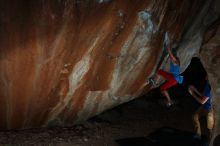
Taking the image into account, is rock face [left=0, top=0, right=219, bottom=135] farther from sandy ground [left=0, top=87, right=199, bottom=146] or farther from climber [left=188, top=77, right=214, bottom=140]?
climber [left=188, top=77, right=214, bottom=140]

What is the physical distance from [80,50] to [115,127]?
8.94 feet

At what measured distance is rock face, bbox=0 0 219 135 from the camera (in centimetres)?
602

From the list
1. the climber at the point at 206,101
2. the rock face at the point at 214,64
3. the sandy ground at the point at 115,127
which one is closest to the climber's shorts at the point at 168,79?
the climber at the point at 206,101

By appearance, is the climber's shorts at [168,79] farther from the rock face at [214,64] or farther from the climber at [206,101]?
the rock face at [214,64]

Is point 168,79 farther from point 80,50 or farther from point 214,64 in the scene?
point 80,50

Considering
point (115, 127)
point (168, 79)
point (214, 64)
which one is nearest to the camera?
point (214, 64)

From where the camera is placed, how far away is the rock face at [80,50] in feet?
19.7

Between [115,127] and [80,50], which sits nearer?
[80,50]

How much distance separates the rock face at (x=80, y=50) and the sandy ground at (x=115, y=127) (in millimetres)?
267

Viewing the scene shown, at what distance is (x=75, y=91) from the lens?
292 inches

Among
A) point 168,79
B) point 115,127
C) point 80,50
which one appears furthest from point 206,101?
point 80,50

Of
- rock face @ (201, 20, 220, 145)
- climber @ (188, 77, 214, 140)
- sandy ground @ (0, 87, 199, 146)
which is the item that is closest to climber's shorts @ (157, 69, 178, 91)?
climber @ (188, 77, 214, 140)

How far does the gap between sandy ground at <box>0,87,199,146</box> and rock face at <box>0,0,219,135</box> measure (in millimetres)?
267

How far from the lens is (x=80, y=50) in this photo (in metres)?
6.77
